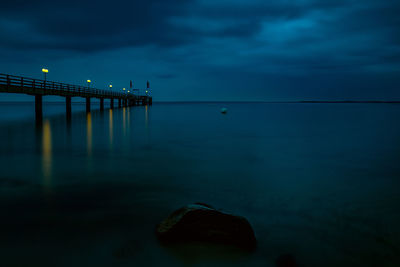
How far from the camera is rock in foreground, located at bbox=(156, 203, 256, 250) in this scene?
4816 millimetres

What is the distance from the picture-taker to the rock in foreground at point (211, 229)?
15.8 feet

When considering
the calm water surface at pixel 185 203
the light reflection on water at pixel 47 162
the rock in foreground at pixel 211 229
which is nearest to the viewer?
the calm water surface at pixel 185 203

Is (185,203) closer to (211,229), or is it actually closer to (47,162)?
(211,229)

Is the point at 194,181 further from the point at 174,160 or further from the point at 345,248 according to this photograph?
the point at 345,248

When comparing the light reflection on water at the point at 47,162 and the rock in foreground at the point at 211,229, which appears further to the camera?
the light reflection on water at the point at 47,162

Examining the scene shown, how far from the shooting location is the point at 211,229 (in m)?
4.84

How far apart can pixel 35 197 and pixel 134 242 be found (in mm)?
3838

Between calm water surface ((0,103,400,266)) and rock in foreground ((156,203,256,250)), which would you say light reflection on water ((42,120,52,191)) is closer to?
calm water surface ((0,103,400,266))

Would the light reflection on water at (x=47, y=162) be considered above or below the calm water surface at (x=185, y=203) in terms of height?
above

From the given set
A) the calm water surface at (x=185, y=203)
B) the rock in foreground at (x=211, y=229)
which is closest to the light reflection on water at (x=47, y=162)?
the calm water surface at (x=185, y=203)

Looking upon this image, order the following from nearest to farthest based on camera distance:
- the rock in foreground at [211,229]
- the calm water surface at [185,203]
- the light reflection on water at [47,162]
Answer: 1. the calm water surface at [185,203]
2. the rock in foreground at [211,229]
3. the light reflection on water at [47,162]

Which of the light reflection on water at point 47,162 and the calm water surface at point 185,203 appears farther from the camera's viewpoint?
the light reflection on water at point 47,162

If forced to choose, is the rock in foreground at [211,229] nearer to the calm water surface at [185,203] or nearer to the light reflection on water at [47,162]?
the calm water surface at [185,203]

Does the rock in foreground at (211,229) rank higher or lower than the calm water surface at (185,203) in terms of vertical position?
higher
